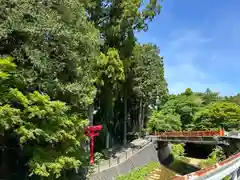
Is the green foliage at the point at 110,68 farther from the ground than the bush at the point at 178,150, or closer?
farther from the ground

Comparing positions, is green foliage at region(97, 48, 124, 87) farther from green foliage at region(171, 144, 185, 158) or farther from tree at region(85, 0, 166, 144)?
green foliage at region(171, 144, 185, 158)

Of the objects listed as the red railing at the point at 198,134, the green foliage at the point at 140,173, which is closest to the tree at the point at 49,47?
the green foliage at the point at 140,173

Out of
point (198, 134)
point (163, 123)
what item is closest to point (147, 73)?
point (198, 134)

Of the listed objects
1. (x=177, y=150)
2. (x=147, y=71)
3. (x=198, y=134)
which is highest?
(x=147, y=71)

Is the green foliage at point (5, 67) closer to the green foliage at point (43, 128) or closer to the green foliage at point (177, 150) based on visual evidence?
the green foliage at point (43, 128)

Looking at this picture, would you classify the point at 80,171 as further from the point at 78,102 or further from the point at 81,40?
the point at 81,40

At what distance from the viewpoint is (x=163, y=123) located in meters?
37.4

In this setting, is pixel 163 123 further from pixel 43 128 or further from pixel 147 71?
pixel 43 128

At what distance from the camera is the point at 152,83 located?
974 inches

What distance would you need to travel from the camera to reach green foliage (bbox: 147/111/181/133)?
37031 millimetres

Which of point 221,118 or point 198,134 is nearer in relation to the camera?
point 198,134

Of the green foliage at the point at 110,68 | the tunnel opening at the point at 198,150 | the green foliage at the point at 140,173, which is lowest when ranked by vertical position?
the green foliage at the point at 140,173

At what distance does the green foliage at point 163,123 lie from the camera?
37.0m

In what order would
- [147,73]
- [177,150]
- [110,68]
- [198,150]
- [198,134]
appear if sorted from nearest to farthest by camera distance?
[110,68] → [147,73] → [198,134] → [177,150] → [198,150]
